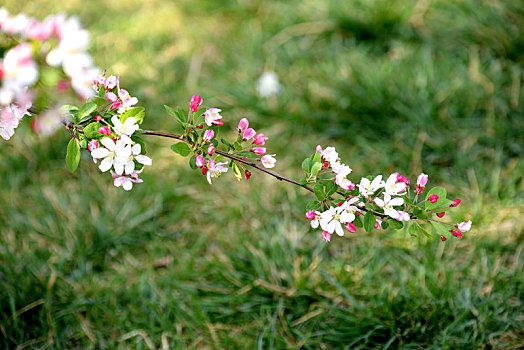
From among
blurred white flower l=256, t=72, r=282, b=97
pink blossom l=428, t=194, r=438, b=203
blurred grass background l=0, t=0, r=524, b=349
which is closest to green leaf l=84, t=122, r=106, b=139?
pink blossom l=428, t=194, r=438, b=203

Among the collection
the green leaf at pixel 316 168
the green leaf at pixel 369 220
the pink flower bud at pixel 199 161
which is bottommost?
the green leaf at pixel 369 220

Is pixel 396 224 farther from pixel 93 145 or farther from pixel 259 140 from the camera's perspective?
pixel 93 145

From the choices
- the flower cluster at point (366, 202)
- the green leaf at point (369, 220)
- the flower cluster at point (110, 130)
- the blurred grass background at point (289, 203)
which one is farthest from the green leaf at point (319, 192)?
the blurred grass background at point (289, 203)

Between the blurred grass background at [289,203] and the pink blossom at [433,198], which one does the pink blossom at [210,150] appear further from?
the blurred grass background at [289,203]

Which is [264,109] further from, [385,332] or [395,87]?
[385,332]

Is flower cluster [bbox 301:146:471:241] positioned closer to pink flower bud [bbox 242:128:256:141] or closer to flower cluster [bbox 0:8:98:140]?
pink flower bud [bbox 242:128:256:141]

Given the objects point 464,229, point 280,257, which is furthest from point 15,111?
point 280,257

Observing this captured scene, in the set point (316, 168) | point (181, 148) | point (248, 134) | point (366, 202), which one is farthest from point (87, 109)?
point (366, 202)
